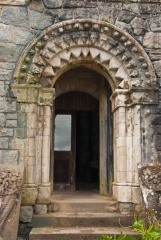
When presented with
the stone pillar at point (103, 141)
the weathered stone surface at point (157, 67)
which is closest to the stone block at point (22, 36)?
the stone pillar at point (103, 141)

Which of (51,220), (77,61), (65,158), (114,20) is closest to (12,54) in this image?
(77,61)

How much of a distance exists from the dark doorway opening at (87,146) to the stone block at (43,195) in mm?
7152

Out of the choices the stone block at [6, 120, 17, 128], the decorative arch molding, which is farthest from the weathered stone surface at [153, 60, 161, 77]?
the stone block at [6, 120, 17, 128]

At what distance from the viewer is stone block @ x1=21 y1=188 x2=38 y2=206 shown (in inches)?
205

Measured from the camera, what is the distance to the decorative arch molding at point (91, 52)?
18.7 feet

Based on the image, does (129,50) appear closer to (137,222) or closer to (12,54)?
(12,54)

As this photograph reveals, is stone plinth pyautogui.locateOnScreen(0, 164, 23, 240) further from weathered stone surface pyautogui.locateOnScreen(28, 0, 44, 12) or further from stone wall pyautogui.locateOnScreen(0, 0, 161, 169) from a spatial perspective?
weathered stone surface pyautogui.locateOnScreen(28, 0, 44, 12)

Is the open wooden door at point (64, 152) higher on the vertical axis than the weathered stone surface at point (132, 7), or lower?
lower

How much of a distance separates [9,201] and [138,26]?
13.6 ft

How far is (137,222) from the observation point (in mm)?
4953

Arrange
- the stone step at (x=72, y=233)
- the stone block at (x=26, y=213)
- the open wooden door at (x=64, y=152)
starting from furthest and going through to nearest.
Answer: the open wooden door at (x=64, y=152)
the stone block at (x=26, y=213)
the stone step at (x=72, y=233)

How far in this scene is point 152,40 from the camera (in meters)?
5.98

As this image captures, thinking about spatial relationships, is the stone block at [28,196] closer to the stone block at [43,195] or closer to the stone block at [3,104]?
the stone block at [43,195]

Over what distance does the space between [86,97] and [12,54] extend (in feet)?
11.3
